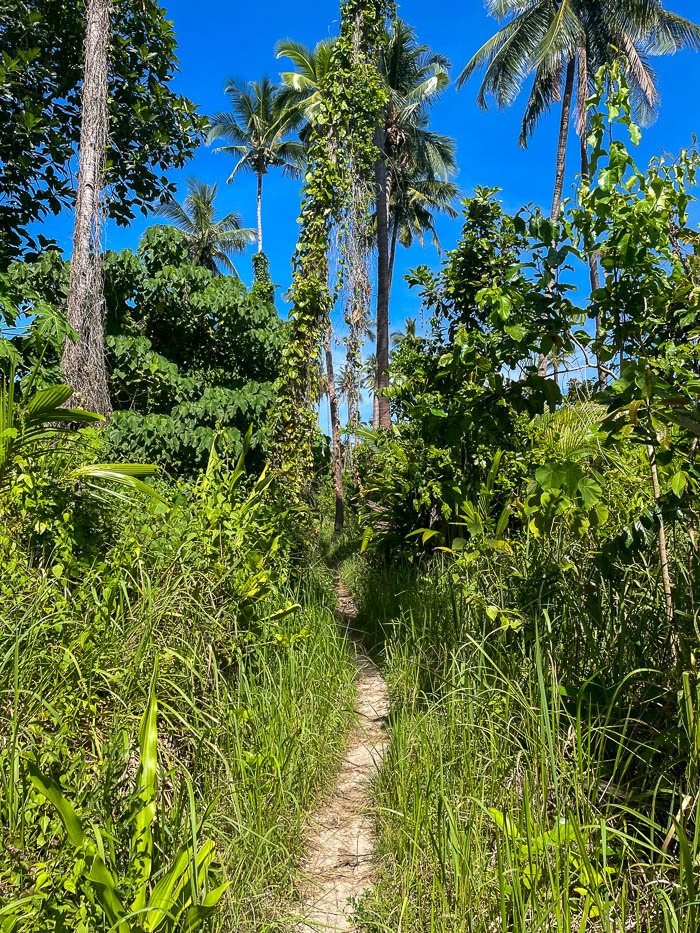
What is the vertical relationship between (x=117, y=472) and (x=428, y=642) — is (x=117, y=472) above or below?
above

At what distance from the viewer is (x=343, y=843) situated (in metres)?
2.58

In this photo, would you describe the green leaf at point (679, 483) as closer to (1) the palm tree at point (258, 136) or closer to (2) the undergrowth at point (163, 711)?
(2) the undergrowth at point (163, 711)

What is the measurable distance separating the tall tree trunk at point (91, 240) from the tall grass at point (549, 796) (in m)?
4.07

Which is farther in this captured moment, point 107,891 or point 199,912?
point 199,912

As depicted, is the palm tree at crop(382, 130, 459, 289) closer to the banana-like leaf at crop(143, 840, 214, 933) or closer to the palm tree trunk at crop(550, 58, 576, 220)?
the palm tree trunk at crop(550, 58, 576, 220)

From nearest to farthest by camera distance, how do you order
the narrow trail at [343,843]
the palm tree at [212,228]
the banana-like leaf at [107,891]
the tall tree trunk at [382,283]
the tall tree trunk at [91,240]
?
the banana-like leaf at [107,891], the narrow trail at [343,843], the tall tree trunk at [91,240], the tall tree trunk at [382,283], the palm tree at [212,228]

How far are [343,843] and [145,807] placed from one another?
1216mm

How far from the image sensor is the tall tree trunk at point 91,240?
17.3 ft

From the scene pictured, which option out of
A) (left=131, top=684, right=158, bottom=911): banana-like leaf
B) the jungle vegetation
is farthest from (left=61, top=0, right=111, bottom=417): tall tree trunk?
(left=131, top=684, right=158, bottom=911): banana-like leaf

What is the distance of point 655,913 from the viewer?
5.55 ft

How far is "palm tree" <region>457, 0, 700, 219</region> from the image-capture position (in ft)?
54.1

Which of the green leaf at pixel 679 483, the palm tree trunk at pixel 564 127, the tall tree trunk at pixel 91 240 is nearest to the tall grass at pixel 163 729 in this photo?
the green leaf at pixel 679 483

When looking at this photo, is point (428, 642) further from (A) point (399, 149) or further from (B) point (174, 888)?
(A) point (399, 149)

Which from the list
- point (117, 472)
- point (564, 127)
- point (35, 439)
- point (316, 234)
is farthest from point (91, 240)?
point (564, 127)
